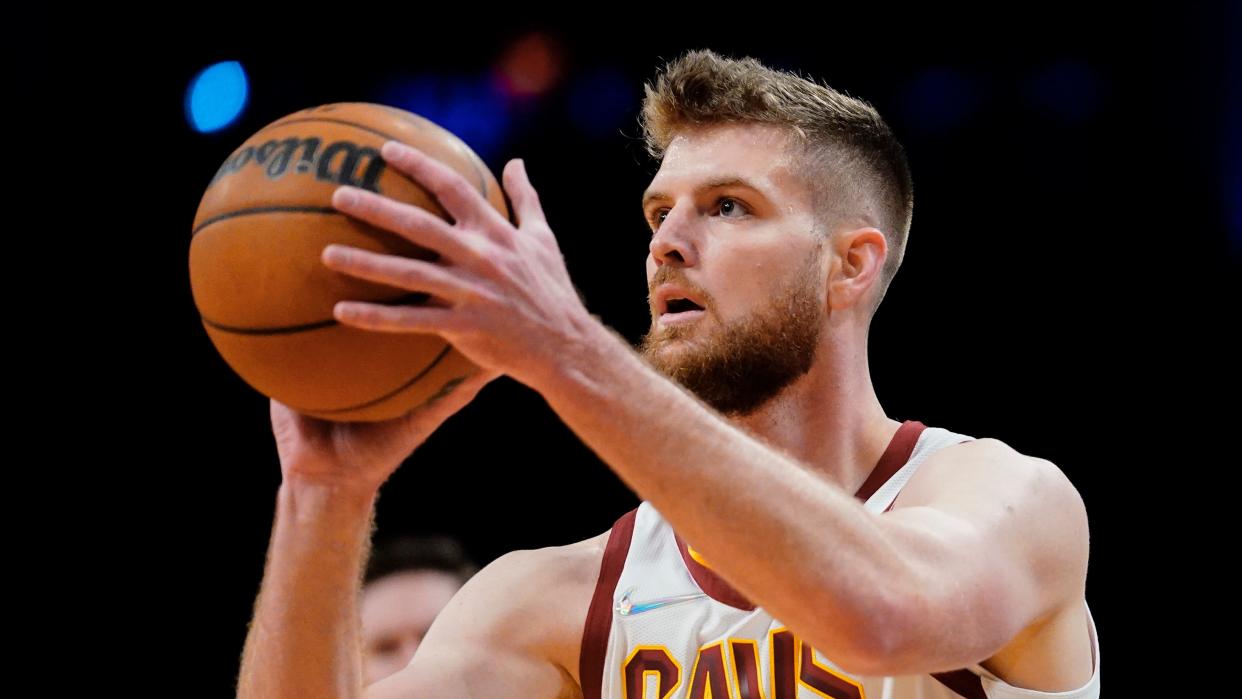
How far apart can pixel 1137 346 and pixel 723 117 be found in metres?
3.18

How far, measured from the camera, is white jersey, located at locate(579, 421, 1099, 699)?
8.31 ft

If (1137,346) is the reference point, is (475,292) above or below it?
below

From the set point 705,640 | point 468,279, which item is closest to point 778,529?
point 468,279

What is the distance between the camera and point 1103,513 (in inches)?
214

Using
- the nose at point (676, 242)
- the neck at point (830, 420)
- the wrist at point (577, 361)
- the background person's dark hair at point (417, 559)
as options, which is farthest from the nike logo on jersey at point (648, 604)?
the background person's dark hair at point (417, 559)

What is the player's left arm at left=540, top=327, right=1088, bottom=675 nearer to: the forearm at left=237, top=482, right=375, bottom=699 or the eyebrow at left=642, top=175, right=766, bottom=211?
the forearm at left=237, top=482, right=375, bottom=699

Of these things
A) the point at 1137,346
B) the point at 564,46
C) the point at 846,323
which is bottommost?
the point at 846,323

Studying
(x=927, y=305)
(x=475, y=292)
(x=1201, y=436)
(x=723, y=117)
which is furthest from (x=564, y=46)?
(x=475, y=292)

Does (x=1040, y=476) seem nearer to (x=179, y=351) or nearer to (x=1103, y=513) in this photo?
(x=1103, y=513)

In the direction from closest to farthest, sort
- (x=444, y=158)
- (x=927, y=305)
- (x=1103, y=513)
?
(x=444, y=158) < (x=1103, y=513) < (x=927, y=305)

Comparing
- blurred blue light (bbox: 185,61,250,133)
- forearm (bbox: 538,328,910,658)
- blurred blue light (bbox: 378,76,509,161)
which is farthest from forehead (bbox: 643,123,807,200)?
blurred blue light (bbox: 185,61,250,133)

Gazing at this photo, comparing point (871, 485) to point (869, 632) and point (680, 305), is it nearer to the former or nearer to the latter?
point (680, 305)

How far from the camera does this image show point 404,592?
4.72 m

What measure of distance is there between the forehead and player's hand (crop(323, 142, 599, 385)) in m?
1.39
